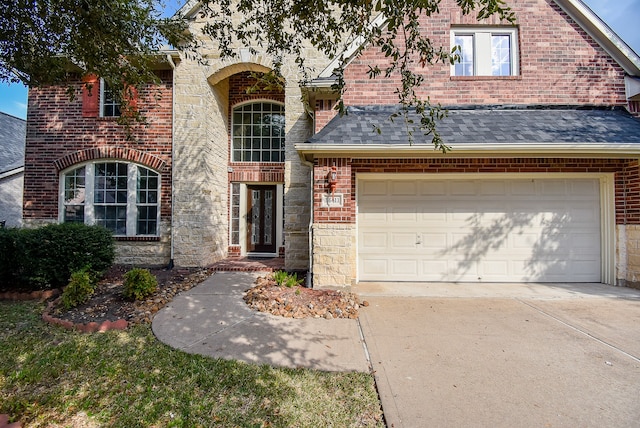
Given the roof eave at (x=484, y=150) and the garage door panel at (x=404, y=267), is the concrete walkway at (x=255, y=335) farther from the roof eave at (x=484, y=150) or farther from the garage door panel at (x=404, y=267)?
the roof eave at (x=484, y=150)

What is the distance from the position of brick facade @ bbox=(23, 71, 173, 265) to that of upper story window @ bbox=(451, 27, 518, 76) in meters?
7.89

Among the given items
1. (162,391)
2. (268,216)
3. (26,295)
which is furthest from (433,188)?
(26,295)

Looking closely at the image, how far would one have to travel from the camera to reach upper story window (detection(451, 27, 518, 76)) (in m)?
7.70

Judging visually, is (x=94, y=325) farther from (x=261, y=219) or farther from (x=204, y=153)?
(x=261, y=219)

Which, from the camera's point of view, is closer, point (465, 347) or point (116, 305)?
point (465, 347)

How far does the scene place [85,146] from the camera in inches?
339

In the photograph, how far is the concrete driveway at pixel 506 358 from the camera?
8.46 ft

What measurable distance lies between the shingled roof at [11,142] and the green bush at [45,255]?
1008cm

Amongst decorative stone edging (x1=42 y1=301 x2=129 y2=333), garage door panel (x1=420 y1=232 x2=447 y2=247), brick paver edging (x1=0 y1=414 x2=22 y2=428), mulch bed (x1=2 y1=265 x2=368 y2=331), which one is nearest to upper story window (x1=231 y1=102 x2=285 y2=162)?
mulch bed (x1=2 y1=265 x2=368 y2=331)

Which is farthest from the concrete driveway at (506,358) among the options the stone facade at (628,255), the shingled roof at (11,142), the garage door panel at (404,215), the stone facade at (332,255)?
the shingled roof at (11,142)

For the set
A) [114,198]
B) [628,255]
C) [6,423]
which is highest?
[114,198]

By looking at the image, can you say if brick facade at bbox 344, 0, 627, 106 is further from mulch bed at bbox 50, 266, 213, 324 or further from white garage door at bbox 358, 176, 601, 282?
mulch bed at bbox 50, 266, 213, 324

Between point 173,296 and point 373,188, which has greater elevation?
point 373,188

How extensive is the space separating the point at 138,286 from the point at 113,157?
16.8ft
